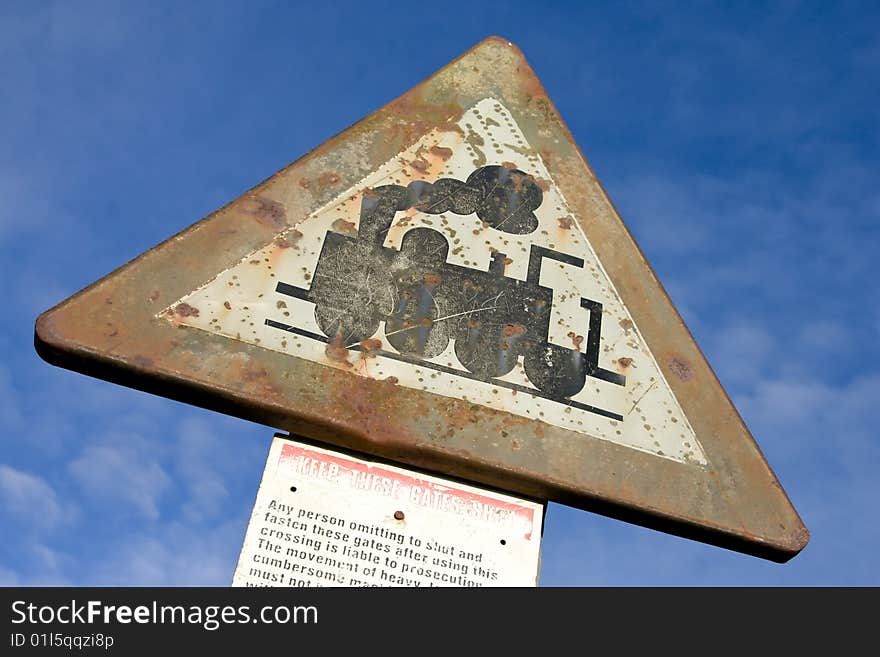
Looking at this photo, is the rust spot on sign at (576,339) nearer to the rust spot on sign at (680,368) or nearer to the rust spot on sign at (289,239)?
the rust spot on sign at (680,368)

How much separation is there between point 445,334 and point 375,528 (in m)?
0.53

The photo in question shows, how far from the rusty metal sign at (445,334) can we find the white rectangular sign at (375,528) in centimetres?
7

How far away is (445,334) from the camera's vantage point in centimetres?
227

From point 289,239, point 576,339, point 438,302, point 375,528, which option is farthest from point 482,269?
point 375,528

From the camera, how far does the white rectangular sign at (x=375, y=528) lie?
198 cm

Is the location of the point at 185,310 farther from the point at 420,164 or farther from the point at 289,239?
the point at 420,164

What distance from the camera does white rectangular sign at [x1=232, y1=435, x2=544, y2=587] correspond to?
198 centimetres

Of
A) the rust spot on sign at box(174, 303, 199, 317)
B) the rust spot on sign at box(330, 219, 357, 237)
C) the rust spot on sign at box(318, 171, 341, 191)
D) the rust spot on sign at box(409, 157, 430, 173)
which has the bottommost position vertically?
the rust spot on sign at box(174, 303, 199, 317)

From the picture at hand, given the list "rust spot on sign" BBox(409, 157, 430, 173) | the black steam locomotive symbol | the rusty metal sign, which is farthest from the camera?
"rust spot on sign" BBox(409, 157, 430, 173)

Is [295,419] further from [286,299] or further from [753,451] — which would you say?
[753,451]

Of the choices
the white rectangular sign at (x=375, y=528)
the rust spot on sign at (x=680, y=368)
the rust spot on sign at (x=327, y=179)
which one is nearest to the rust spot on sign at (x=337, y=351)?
the white rectangular sign at (x=375, y=528)

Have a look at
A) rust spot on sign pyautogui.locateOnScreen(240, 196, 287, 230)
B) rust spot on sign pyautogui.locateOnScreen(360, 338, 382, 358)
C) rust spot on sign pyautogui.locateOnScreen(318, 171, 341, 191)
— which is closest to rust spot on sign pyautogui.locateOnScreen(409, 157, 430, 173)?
rust spot on sign pyautogui.locateOnScreen(318, 171, 341, 191)

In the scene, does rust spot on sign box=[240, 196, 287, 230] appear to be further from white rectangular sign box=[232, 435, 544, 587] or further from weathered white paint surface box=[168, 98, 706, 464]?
white rectangular sign box=[232, 435, 544, 587]

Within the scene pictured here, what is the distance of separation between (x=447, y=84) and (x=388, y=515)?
1.47m
